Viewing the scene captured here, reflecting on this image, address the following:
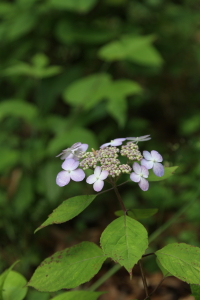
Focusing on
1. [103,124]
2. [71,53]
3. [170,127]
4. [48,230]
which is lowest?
[170,127]

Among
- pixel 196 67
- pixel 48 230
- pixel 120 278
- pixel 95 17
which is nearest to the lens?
pixel 120 278

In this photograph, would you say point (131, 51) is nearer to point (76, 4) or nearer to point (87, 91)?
point (87, 91)

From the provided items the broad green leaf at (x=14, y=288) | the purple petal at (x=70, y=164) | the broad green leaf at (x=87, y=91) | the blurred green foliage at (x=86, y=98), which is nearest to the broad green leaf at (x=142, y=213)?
the purple petal at (x=70, y=164)

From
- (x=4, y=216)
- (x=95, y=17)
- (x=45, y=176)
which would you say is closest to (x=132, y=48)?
(x=95, y=17)

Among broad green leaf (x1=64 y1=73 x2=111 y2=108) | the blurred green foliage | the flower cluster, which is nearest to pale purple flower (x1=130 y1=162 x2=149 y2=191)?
the flower cluster

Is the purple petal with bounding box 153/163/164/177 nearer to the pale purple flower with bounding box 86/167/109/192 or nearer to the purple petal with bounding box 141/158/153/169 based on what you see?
the purple petal with bounding box 141/158/153/169

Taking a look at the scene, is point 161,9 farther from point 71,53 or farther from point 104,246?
point 104,246

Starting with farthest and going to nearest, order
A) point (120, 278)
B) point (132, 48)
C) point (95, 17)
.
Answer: point (95, 17)
point (132, 48)
point (120, 278)

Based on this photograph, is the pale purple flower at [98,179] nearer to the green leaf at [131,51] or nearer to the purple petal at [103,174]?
the purple petal at [103,174]
